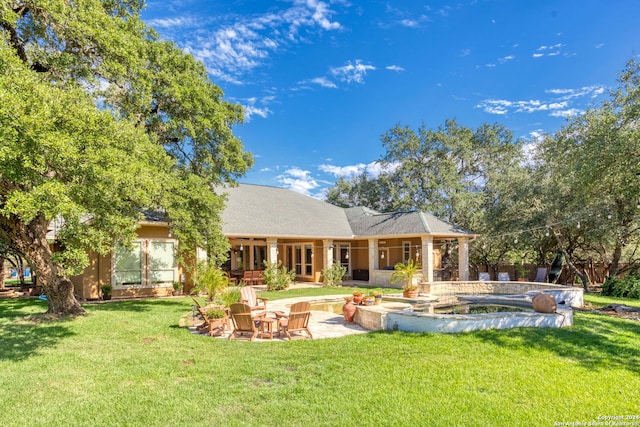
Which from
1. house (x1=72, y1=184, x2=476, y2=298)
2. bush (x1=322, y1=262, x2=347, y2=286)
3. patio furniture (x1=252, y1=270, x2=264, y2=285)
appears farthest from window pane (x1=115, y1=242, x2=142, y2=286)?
bush (x1=322, y1=262, x2=347, y2=286)

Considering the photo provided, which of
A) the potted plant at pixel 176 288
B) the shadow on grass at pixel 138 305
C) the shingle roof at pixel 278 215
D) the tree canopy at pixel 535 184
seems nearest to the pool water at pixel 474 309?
the tree canopy at pixel 535 184

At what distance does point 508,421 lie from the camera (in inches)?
164

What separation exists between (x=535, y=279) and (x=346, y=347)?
19.0m

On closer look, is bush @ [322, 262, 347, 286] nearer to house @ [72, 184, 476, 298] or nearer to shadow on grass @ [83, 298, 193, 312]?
house @ [72, 184, 476, 298]

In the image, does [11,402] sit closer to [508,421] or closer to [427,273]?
[508,421]

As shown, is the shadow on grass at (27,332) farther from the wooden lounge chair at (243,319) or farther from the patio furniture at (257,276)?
the patio furniture at (257,276)

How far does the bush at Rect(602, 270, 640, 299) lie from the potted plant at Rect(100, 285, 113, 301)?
22138 mm

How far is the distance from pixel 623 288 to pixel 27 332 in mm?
22103

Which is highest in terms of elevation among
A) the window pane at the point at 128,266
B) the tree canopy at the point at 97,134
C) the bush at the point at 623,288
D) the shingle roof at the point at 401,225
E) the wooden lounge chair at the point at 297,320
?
the tree canopy at the point at 97,134

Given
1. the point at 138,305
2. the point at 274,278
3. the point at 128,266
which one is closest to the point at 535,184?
the point at 274,278

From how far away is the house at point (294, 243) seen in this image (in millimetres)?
15328

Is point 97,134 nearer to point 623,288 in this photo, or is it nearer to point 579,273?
point 623,288

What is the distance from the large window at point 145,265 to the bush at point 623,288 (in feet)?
65.4

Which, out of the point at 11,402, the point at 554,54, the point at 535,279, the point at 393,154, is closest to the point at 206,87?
the point at 11,402
